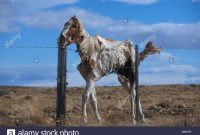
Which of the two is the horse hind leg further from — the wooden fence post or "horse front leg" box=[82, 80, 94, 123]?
the wooden fence post

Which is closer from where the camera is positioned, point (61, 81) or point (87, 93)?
point (61, 81)

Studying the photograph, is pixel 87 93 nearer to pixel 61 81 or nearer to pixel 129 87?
pixel 61 81

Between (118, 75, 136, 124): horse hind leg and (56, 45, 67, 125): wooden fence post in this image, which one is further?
(118, 75, 136, 124): horse hind leg

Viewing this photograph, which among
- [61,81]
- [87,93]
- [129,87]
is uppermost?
[61,81]

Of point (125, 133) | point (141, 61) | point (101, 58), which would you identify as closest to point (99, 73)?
point (101, 58)

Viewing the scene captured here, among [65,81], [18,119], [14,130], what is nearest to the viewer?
[14,130]

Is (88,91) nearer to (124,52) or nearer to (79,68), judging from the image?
(79,68)

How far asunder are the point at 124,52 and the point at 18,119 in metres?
3.24

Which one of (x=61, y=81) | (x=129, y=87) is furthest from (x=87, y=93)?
(x=129, y=87)

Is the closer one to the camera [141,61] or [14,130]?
[14,130]

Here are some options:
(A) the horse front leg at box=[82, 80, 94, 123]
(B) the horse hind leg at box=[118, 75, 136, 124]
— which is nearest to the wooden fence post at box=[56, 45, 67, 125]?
(A) the horse front leg at box=[82, 80, 94, 123]

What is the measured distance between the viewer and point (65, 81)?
48.6 feet

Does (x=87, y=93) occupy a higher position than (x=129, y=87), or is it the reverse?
(x=129, y=87)

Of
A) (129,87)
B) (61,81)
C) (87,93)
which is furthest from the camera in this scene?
(129,87)
